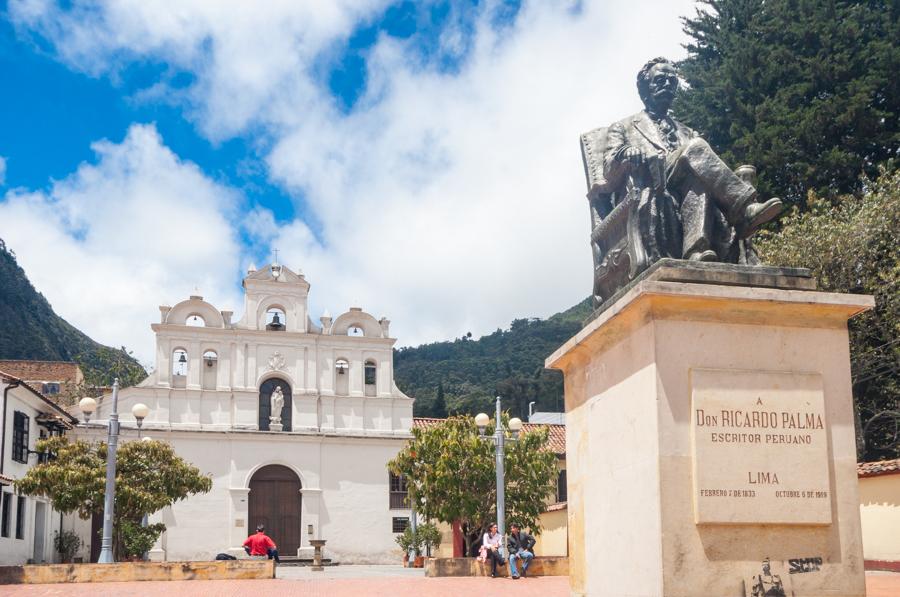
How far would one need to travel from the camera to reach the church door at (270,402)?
37062 mm

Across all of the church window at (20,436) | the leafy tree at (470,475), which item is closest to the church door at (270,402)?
the church window at (20,436)

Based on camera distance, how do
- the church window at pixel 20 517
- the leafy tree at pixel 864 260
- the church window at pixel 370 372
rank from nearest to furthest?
the leafy tree at pixel 864 260 < the church window at pixel 20 517 < the church window at pixel 370 372

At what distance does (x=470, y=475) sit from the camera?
83.2 ft

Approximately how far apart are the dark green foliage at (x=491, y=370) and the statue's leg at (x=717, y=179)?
5262 cm

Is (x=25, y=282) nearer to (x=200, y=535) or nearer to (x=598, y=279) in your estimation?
(x=200, y=535)

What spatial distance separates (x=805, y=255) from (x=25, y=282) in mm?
61673

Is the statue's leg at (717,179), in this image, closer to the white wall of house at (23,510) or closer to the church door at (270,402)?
the white wall of house at (23,510)

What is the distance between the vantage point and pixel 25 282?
69438mm

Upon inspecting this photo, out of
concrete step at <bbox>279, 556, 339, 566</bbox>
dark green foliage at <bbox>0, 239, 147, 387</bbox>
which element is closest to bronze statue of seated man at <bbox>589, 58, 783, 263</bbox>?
concrete step at <bbox>279, 556, 339, 566</bbox>

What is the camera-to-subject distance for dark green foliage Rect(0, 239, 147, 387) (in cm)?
6259

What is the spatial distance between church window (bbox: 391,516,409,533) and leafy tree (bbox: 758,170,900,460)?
63.0 ft

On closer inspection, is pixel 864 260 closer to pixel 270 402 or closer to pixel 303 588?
pixel 303 588

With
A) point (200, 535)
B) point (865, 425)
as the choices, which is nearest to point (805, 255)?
point (865, 425)

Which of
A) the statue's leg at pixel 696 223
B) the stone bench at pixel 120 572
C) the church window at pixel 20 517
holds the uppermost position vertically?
the statue's leg at pixel 696 223
